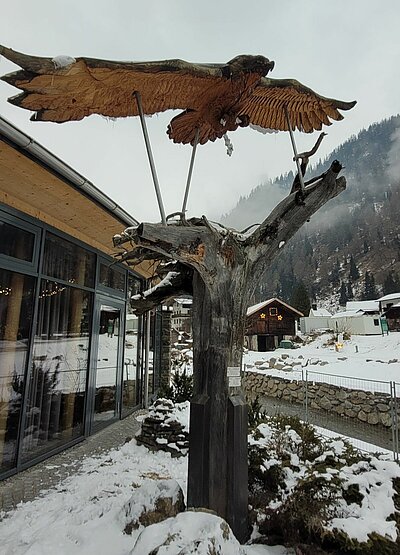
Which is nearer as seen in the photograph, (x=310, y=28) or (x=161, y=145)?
(x=161, y=145)

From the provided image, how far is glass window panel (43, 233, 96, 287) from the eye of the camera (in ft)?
13.6

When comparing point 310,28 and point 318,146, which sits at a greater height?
point 310,28

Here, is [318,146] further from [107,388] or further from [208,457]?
[107,388]

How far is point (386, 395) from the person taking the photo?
9008 mm

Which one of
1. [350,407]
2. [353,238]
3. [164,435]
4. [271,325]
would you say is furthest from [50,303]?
[353,238]

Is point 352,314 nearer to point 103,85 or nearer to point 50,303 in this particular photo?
point 50,303

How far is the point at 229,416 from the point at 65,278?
3.25 m

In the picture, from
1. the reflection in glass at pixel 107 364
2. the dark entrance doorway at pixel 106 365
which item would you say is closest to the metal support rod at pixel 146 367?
the dark entrance doorway at pixel 106 365

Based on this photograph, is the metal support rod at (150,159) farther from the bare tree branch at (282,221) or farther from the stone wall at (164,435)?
the stone wall at (164,435)

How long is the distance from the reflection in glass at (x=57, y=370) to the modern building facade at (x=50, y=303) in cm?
1

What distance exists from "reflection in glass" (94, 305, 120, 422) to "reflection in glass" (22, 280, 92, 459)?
0.44 metres

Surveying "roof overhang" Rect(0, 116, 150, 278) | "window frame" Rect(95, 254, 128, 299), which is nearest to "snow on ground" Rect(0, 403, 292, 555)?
"window frame" Rect(95, 254, 128, 299)

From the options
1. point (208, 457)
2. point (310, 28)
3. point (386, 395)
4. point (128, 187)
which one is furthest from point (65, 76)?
point (386, 395)

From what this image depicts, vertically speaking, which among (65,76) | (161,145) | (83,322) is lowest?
(83,322)
